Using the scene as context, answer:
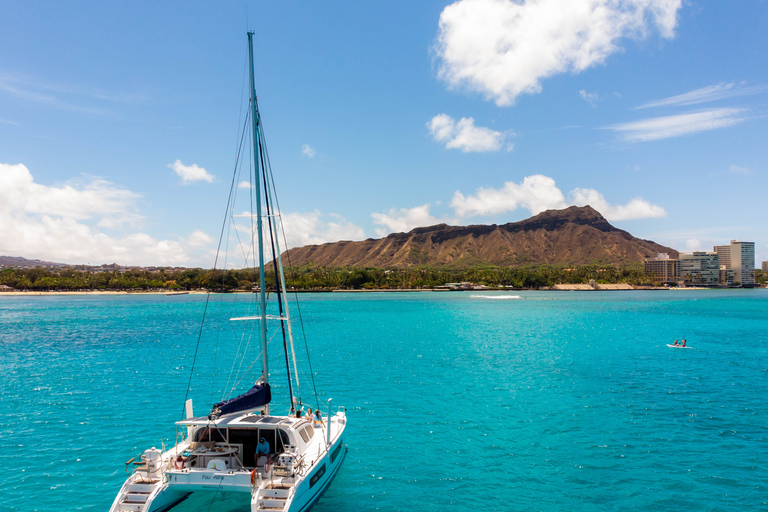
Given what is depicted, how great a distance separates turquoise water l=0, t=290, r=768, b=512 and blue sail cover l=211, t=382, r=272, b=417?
3343mm

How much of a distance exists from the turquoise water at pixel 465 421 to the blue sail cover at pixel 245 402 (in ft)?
11.0

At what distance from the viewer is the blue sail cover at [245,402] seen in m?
15.7

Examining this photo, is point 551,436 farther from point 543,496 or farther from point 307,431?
point 307,431

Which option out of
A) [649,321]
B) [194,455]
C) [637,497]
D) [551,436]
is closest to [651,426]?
[551,436]

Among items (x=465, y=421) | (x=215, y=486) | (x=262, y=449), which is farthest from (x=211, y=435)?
(x=465, y=421)

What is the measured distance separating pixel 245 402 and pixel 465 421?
13907 mm

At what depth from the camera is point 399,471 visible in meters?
19.1

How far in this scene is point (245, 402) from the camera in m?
16.5

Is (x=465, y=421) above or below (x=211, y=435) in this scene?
below

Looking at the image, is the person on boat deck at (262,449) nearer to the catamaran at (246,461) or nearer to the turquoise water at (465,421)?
the catamaran at (246,461)

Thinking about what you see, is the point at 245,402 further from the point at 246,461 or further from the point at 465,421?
the point at 465,421

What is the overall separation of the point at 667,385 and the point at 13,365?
5778cm

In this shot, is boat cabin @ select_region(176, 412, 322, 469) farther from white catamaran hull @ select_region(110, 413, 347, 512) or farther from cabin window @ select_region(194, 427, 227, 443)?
white catamaran hull @ select_region(110, 413, 347, 512)

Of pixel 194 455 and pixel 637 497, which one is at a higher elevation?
pixel 194 455
